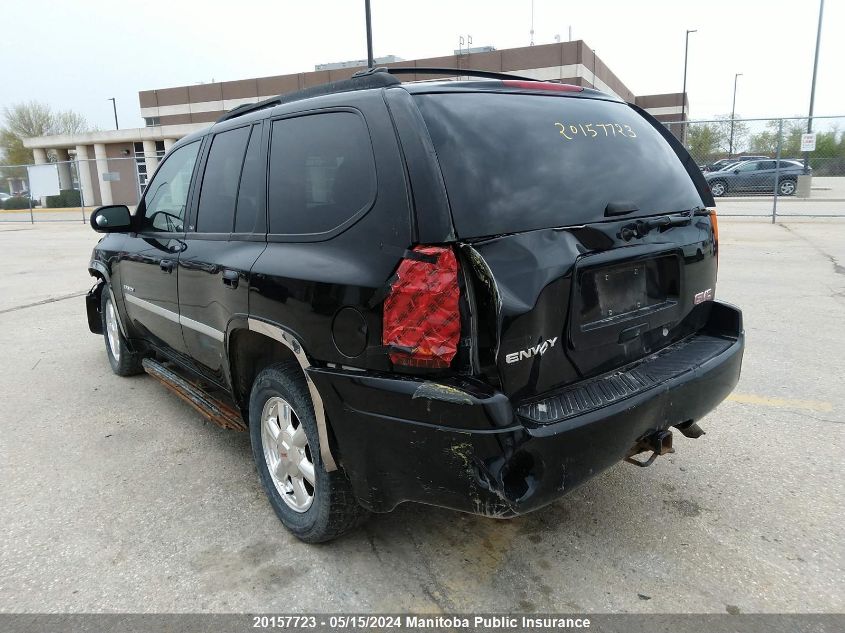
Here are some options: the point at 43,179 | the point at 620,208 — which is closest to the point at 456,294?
the point at 620,208

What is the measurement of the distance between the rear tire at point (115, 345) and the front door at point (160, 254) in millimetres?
513

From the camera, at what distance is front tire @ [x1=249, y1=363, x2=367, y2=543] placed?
2.57m

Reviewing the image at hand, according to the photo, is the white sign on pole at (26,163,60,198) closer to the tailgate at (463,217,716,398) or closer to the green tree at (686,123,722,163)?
the green tree at (686,123,722,163)

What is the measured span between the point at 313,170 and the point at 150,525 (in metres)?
1.84

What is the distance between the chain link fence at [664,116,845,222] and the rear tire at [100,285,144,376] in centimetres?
1756

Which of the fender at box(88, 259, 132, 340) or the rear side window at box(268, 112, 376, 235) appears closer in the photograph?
the rear side window at box(268, 112, 376, 235)

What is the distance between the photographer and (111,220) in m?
4.33

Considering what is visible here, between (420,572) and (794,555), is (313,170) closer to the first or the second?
(420,572)

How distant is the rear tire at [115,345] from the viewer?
511cm

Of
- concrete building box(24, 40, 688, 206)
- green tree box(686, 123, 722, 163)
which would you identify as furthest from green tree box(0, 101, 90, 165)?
green tree box(686, 123, 722, 163)

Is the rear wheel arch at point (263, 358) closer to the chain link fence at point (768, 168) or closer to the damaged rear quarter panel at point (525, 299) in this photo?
the damaged rear quarter panel at point (525, 299)

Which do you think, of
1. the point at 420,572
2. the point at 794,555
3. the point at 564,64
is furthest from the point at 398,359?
the point at 564,64

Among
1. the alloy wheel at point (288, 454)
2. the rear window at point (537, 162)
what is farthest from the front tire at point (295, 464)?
the rear window at point (537, 162)

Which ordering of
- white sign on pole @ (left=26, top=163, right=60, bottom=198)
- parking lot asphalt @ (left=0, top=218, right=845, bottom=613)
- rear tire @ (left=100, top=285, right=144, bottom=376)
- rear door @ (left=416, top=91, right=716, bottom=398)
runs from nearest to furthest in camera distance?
rear door @ (left=416, top=91, right=716, bottom=398), parking lot asphalt @ (left=0, top=218, right=845, bottom=613), rear tire @ (left=100, top=285, right=144, bottom=376), white sign on pole @ (left=26, top=163, right=60, bottom=198)
